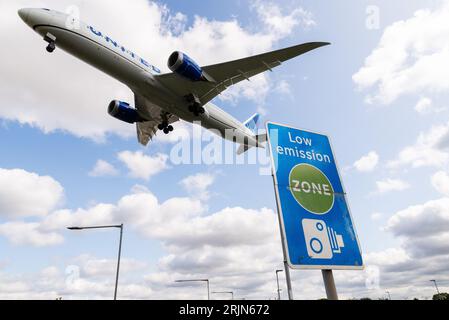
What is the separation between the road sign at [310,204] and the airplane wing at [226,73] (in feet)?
74.1

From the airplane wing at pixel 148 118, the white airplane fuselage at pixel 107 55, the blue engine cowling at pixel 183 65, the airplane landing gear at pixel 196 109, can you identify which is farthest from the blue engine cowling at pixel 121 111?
the blue engine cowling at pixel 183 65

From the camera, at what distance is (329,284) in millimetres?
3941

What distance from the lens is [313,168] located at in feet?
15.2

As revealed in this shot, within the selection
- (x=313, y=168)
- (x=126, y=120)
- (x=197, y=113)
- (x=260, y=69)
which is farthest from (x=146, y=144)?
(x=313, y=168)

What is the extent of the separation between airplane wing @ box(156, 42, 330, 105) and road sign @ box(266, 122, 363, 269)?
22.6 meters

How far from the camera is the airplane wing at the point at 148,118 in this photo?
3553 cm

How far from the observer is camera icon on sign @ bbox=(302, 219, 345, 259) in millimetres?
3873

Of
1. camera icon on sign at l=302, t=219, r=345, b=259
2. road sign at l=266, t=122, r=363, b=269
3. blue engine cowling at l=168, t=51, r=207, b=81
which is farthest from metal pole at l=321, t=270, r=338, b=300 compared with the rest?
blue engine cowling at l=168, t=51, r=207, b=81

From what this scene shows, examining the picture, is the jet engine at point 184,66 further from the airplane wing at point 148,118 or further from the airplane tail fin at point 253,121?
the airplane tail fin at point 253,121

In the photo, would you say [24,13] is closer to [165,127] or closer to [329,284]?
[165,127]

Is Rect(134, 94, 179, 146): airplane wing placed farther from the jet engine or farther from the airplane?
the jet engine

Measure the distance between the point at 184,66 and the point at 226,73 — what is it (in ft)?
15.1
